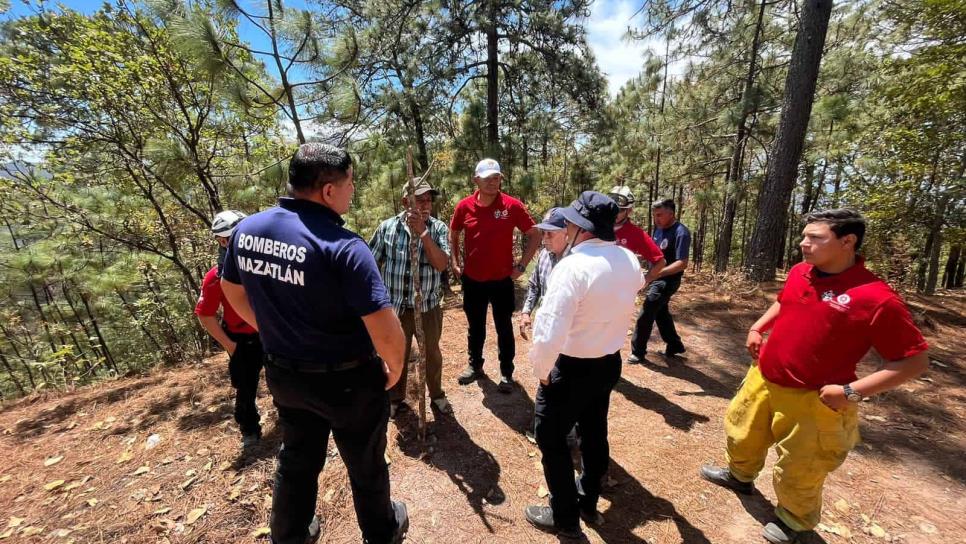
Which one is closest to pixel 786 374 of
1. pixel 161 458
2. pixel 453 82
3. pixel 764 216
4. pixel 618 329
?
pixel 618 329

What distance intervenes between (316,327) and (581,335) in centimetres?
130

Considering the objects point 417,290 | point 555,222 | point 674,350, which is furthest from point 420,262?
point 674,350

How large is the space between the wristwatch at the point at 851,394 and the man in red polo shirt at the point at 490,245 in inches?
90.7

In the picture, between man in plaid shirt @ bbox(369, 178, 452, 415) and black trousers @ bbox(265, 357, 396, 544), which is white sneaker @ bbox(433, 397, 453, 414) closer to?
man in plaid shirt @ bbox(369, 178, 452, 415)

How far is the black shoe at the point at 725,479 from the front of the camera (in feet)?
8.39

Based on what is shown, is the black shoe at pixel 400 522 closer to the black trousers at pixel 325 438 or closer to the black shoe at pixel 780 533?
the black trousers at pixel 325 438

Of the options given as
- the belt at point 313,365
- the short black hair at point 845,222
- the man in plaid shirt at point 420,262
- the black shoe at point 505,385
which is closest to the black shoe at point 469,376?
the black shoe at point 505,385

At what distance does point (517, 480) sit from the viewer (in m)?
2.74

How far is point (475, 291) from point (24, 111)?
786 cm

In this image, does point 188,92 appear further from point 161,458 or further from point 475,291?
point 475,291

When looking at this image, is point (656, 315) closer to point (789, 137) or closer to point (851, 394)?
point (851, 394)

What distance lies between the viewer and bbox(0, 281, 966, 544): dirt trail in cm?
236

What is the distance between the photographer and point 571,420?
6.62 ft

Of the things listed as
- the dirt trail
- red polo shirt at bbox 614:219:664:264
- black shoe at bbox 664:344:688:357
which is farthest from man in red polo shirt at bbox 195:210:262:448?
black shoe at bbox 664:344:688:357
